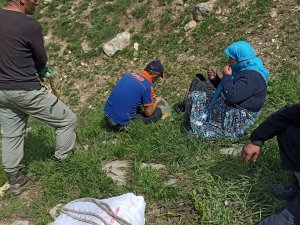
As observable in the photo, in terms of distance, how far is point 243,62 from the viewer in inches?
175

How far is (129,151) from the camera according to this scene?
4574 millimetres

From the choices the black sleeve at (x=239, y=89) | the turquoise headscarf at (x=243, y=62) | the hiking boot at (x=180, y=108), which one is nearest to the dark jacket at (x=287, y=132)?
the black sleeve at (x=239, y=89)

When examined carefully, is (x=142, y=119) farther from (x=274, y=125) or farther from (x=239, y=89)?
(x=274, y=125)

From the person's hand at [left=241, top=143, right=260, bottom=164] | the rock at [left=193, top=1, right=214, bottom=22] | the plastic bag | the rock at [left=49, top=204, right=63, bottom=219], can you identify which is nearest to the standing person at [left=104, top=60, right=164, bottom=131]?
the rock at [left=49, top=204, right=63, bottom=219]

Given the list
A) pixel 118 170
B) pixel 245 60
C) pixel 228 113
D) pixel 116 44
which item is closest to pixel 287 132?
pixel 228 113

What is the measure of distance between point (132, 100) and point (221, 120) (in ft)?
4.26

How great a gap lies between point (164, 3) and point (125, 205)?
6.06m

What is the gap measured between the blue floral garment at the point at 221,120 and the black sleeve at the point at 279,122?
1.41 meters

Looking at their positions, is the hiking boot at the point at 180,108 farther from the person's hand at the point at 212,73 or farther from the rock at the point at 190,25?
the rock at the point at 190,25

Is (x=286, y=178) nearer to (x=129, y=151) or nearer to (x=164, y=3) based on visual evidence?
(x=129, y=151)

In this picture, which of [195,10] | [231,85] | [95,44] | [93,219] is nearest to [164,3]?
[195,10]

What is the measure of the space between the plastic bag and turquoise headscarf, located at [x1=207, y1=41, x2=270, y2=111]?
1794 millimetres

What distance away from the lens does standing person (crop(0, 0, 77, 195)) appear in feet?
11.9

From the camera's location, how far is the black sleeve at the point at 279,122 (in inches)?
108
